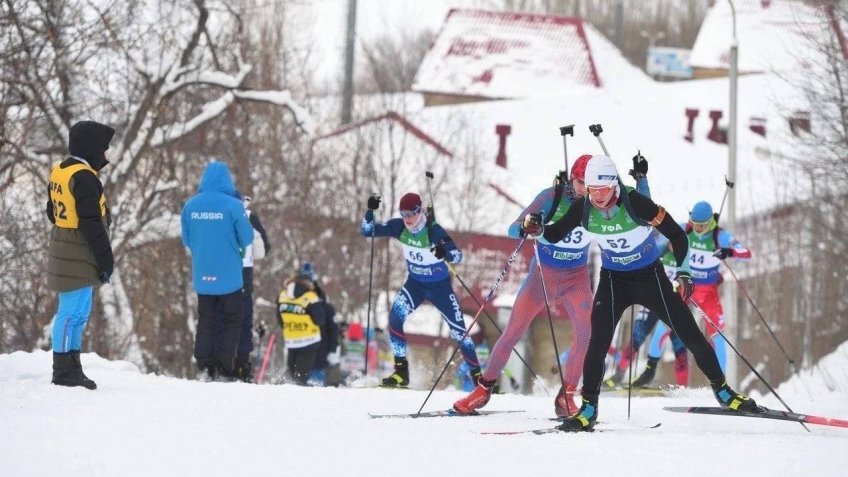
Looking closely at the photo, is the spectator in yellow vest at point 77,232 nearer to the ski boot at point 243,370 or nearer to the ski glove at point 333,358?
the ski boot at point 243,370

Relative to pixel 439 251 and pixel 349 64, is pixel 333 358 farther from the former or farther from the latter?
pixel 349 64

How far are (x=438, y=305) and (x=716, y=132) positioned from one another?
103 ft

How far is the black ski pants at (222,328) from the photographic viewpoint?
10.8 metres

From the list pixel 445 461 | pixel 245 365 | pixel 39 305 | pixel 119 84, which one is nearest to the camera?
pixel 445 461

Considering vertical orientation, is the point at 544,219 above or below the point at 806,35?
below

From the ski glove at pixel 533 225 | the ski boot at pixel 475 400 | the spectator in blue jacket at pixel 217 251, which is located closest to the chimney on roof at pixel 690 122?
the spectator in blue jacket at pixel 217 251

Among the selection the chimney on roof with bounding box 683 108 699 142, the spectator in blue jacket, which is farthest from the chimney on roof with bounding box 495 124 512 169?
the spectator in blue jacket

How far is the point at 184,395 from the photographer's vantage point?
8875mm

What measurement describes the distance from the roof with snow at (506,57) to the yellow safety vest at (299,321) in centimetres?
2948

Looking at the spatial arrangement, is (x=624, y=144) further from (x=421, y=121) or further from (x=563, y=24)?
(x=563, y=24)

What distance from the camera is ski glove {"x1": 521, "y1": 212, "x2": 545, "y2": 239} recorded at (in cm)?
793

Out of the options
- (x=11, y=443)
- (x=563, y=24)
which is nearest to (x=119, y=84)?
(x=11, y=443)

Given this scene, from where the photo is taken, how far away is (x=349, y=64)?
35.8 m

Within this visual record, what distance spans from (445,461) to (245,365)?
5.44 m
